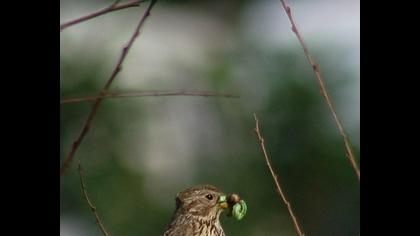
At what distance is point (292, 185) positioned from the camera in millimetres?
13242

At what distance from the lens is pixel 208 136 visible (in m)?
14.0

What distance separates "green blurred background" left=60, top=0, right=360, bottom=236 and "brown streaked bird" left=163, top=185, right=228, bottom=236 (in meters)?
6.10

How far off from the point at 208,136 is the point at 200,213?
8.36 meters

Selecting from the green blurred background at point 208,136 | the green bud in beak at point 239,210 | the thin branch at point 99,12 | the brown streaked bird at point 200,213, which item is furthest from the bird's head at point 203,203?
the green blurred background at point 208,136

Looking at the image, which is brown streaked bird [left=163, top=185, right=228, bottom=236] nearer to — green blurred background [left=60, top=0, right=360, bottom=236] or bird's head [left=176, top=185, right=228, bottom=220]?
bird's head [left=176, top=185, right=228, bottom=220]

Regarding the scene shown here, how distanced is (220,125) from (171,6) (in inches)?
173

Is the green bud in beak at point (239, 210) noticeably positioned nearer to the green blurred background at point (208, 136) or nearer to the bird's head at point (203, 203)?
the bird's head at point (203, 203)

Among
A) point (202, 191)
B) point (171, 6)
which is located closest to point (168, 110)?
point (171, 6)

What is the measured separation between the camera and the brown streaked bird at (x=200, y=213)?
5645mm

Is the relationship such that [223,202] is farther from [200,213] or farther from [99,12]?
[99,12]

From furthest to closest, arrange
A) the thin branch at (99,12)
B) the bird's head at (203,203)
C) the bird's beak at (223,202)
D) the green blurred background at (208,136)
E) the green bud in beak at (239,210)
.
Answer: the green blurred background at (208,136) < the bird's head at (203,203) < the bird's beak at (223,202) < the green bud in beak at (239,210) < the thin branch at (99,12)

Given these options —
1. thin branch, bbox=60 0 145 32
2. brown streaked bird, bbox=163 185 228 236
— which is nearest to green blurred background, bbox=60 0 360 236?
brown streaked bird, bbox=163 185 228 236

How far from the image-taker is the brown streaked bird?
5.64 meters

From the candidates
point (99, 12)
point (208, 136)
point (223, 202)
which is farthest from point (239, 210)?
point (208, 136)
